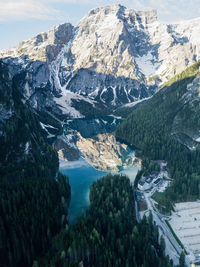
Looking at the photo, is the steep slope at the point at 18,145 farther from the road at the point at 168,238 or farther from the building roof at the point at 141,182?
the road at the point at 168,238

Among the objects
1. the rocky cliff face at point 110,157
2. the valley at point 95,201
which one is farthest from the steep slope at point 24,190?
the rocky cliff face at point 110,157

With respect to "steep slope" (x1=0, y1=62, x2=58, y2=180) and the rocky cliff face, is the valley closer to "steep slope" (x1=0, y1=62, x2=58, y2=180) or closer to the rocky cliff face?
"steep slope" (x1=0, y1=62, x2=58, y2=180)

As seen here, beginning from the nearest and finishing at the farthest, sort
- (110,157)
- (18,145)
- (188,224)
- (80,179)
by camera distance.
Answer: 1. (188,224)
2. (80,179)
3. (18,145)
4. (110,157)

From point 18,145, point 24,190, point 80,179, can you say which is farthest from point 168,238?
point 18,145

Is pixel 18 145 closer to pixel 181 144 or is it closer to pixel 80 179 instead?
pixel 80 179


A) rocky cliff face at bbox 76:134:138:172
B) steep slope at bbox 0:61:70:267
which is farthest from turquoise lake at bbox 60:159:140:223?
rocky cliff face at bbox 76:134:138:172

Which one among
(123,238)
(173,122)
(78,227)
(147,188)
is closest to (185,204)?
(147,188)
